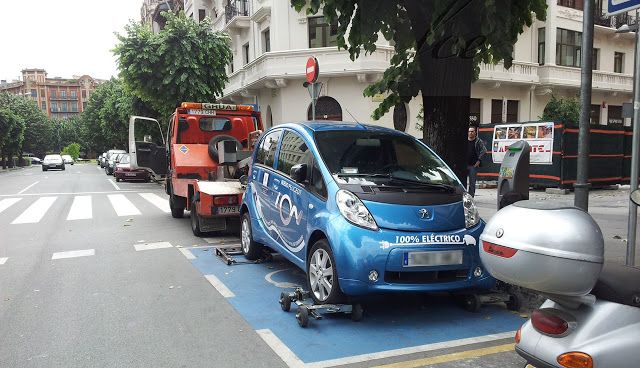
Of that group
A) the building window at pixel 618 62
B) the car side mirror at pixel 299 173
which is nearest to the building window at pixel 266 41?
the car side mirror at pixel 299 173

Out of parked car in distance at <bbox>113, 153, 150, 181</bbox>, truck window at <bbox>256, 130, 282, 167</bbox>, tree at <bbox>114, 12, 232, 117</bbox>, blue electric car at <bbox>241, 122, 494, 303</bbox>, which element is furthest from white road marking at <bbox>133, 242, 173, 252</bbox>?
parked car in distance at <bbox>113, 153, 150, 181</bbox>

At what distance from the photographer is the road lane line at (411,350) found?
12.5ft

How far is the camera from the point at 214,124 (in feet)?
36.4

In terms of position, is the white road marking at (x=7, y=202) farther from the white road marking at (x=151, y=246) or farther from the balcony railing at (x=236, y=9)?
the balcony railing at (x=236, y=9)

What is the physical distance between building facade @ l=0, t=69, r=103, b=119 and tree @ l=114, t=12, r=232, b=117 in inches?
5580

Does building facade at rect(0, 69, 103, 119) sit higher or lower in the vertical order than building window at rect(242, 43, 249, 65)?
higher

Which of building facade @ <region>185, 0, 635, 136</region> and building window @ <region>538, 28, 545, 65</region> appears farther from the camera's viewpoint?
building window @ <region>538, 28, 545, 65</region>

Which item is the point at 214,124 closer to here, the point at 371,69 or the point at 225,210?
the point at 225,210

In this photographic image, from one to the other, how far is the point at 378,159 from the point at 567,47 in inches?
1044

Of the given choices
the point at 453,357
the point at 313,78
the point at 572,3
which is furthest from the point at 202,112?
the point at 572,3

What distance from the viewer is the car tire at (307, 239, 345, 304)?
→ 15.1 ft

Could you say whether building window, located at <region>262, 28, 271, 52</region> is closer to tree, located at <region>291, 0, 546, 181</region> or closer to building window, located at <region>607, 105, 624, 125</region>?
tree, located at <region>291, 0, 546, 181</region>

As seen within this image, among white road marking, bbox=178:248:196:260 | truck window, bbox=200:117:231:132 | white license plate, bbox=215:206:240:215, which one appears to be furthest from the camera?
truck window, bbox=200:117:231:132

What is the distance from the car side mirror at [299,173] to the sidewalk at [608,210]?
2581mm
